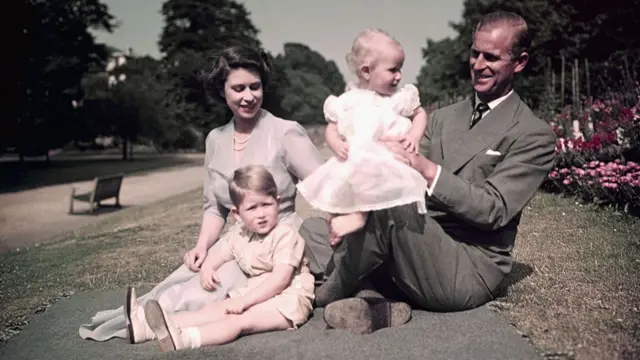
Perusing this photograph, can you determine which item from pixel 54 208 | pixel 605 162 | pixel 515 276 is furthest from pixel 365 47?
pixel 54 208

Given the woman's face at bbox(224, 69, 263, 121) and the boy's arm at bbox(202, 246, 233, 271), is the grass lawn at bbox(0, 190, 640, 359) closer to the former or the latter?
the boy's arm at bbox(202, 246, 233, 271)

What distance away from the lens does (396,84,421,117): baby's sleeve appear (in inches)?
135

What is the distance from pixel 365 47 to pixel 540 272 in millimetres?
2206

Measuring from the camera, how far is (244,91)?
13.0 ft

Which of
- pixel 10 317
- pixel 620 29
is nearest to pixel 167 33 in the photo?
pixel 620 29

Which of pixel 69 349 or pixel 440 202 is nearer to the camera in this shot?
pixel 440 202

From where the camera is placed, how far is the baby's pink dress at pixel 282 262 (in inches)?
133

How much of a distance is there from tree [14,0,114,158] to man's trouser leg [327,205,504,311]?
23.5 metres

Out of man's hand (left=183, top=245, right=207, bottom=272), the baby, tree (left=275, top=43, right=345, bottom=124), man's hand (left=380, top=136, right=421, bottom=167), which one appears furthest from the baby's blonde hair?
tree (left=275, top=43, right=345, bottom=124)

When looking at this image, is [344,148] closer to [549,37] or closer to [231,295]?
[231,295]

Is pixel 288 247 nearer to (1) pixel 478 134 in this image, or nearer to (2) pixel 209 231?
(2) pixel 209 231

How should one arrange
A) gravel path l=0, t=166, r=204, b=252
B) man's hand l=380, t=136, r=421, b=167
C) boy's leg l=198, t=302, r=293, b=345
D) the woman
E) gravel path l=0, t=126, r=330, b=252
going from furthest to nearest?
gravel path l=0, t=166, r=204, b=252
gravel path l=0, t=126, r=330, b=252
the woman
boy's leg l=198, t=302, r=293, b=345
man's hand l=380, t=136, r=421, b=167

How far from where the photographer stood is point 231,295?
3492mm

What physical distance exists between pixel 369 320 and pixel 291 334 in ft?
1.45
